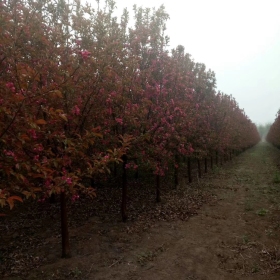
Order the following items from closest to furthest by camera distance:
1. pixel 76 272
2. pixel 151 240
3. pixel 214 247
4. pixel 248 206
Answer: pixel 76 272 → pixel 214 247 → pixel 151 240 → pixel 248 206

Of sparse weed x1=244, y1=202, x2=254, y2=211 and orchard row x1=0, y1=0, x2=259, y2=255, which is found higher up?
orchard row x1=0, y1=0, x2=259, y2=255

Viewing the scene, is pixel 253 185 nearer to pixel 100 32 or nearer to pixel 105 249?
pixel 105 249

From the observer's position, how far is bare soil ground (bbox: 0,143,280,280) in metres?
8.22

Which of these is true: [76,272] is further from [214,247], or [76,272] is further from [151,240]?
[214,247]

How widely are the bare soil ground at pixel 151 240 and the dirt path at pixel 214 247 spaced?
0.03 meters

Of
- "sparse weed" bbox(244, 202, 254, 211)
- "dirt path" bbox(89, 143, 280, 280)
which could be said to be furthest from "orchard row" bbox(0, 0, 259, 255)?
"sparse weed" bbox(244, 202, 254, 211)

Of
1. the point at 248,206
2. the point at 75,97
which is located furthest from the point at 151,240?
the point at 248,206

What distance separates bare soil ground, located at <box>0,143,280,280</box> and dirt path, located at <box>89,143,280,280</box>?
0.03 m

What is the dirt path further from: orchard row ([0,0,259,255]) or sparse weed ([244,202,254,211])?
orchard row ([0,0,259,255])

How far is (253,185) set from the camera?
69.6 ft

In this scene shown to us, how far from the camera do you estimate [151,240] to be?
420 inches

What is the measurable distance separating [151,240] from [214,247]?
2.56 m

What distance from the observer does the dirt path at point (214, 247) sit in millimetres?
8103

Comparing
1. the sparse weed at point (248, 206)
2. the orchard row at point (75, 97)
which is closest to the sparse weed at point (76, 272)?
the orchard row at point (75, 97)
